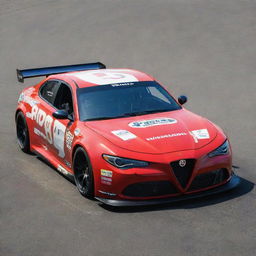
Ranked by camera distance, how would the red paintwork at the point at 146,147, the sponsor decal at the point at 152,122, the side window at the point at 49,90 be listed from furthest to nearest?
1. the side window at the point at 49,90
2. the sponsor decal at the point at 152,122
3. the red paintwork at the point at 146,147

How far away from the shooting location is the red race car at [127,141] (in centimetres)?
854

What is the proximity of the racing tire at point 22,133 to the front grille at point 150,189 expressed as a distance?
339cm

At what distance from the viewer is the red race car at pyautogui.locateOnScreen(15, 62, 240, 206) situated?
8539 millimetres

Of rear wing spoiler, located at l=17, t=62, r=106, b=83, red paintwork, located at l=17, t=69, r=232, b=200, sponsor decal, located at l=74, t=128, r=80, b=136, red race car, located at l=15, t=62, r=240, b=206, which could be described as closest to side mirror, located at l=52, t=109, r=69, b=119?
red race car, located at l=15, t=62, r=240, b=206

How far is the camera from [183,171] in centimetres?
857

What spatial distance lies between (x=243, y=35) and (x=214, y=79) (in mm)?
3442

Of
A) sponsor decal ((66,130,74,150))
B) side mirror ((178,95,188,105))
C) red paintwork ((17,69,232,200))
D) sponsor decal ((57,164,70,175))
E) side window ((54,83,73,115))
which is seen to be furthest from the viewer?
side mirror ((178,95,188,105))

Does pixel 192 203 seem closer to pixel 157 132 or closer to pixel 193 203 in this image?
pixel 193 203

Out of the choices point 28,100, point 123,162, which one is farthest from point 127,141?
point 28,100

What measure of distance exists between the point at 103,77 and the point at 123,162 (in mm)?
2434

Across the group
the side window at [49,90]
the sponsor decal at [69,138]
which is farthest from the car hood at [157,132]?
the side window at [49,90]

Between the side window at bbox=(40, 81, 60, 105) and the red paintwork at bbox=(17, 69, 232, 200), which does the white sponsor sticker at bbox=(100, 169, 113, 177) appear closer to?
the red paintwork at bbox=(17, 69, 232, 200)

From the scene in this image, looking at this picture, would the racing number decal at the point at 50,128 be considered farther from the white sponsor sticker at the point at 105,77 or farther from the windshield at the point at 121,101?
the white sponsor sticker at the point at 105,77

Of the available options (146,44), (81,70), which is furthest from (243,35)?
(81,70)
